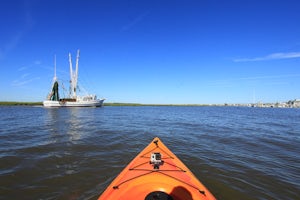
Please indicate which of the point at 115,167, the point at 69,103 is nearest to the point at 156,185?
the point at 115,167

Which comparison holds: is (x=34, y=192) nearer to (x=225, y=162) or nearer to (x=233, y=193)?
(x=233, y=193)

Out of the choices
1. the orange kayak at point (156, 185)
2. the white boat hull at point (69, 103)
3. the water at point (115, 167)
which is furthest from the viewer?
the white boat hull at point (69, 103)

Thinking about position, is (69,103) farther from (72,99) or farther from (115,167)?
(115,167)

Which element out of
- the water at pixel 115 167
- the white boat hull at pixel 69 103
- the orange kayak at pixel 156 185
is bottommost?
the water at pixel 115 167

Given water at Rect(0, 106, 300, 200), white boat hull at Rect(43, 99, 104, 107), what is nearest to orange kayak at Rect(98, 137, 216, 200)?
water at Rect(0, 106, 300, 200)

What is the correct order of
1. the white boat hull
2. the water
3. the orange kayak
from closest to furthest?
the orange kayak
the water
the white boat hull

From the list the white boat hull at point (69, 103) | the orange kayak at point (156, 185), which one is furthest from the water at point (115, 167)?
the white boat hull at point (69, 103)

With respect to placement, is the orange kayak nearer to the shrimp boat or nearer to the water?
the water

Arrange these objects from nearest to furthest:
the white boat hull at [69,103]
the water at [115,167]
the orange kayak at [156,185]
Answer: the orange kayak at [156,185]
the water at [115,167]
the white boat hull at [69,103]

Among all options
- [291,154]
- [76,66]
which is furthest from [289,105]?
[291,154]

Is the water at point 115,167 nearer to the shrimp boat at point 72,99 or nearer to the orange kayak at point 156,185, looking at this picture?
the orange kayak at point 156,185

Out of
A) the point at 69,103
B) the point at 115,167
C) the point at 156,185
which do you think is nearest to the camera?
the point at 156,185

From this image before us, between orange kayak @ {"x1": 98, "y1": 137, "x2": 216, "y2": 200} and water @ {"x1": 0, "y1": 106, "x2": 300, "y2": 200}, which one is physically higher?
orange kayak @ {"x1": 98, "y1": 137, "x2": 216, "y2": 200}

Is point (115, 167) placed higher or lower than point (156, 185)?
lower
